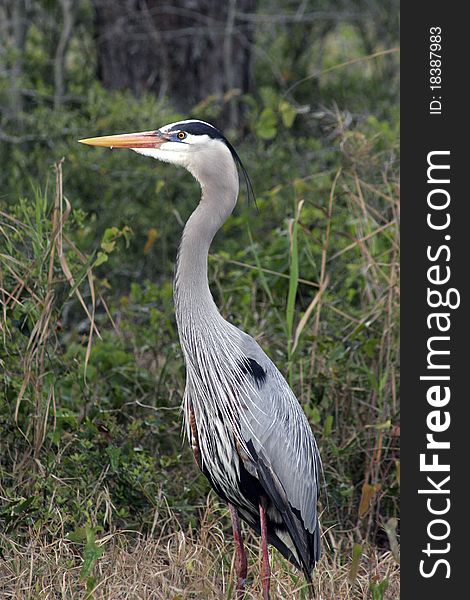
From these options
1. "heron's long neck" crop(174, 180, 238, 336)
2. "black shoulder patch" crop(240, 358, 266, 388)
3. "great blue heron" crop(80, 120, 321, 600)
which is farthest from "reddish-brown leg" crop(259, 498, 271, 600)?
"heron's long neck" crop(174, 180, 238, 336)

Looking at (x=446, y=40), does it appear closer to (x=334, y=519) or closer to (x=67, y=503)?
(x=334, y=519)

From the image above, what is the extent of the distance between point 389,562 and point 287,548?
1.46 feet

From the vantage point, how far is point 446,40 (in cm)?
408

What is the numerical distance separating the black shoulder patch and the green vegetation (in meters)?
0.56

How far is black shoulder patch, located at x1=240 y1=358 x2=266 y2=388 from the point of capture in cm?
385

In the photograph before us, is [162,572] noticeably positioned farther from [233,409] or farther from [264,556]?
[233,409]

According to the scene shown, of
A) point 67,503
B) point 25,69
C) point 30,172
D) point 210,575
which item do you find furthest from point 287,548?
point 25,69

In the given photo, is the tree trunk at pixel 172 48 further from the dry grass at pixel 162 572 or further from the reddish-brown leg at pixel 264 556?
the reddish-brown leg at pixel 264 556

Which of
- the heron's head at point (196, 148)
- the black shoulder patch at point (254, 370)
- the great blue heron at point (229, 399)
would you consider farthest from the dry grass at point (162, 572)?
the heron's head at point (196, 148)

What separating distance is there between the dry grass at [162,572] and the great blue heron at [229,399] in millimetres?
127

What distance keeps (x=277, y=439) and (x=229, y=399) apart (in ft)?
0.70

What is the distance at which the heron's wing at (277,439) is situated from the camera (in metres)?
3.75

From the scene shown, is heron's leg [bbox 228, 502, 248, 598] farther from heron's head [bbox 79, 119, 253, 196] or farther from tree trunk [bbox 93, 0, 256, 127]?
tree trunk [bbox 93, 0, 256, 127]

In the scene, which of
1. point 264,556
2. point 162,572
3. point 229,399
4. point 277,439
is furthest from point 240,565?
point 229,399
